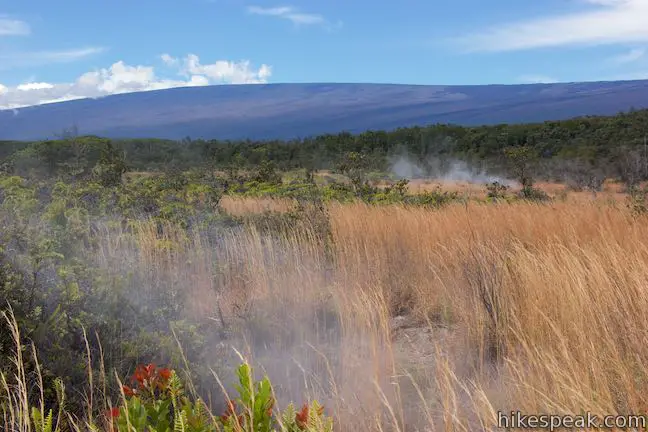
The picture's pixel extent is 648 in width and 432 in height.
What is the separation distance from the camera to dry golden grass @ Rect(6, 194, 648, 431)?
2.29 m

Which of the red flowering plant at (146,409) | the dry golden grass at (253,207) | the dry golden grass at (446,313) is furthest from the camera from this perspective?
the dry golden grass at (253,207)

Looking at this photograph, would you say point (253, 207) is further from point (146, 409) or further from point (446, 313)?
point (146, 409)

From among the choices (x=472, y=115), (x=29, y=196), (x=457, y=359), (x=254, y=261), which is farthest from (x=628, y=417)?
(x=472, y=115)

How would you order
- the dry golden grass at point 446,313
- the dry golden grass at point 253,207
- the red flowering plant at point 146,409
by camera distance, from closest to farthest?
1. the red flowering plant at point 146,409
2. the dry golden grass at point 446,313
3. the dry golden grass at point 253,207

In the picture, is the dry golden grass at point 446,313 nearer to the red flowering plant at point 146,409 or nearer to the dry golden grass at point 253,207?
the red flowering plant at point 146,409

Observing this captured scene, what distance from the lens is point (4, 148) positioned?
114 feet

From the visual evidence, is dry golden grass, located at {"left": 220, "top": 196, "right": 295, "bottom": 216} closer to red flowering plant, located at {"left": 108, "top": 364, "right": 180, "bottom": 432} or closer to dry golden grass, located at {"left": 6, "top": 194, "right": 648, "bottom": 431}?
dry golden grass, located at {"left": 6, "top": 194, "right": 648, "bottom": 431}

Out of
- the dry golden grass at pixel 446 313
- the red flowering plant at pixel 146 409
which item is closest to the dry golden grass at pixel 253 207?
the dry golden grass at pixel 446 313

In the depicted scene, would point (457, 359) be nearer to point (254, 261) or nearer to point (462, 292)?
point (462, 292)

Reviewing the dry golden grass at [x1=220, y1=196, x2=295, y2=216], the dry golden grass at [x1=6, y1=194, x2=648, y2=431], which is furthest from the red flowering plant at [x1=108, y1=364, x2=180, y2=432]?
the dry golden grass at [x1=220, y1=196, x2=295, y2=216]

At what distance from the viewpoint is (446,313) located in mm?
3984

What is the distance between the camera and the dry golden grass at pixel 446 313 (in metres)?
2.29

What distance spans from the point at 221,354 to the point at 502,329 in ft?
5.74

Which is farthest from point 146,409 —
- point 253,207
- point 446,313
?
point 253,207
